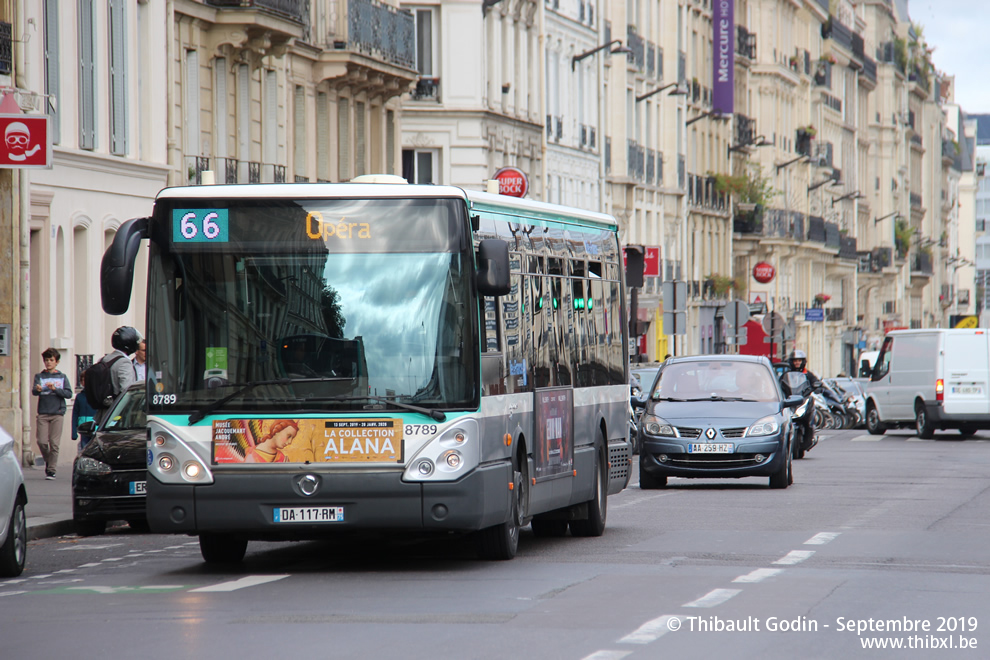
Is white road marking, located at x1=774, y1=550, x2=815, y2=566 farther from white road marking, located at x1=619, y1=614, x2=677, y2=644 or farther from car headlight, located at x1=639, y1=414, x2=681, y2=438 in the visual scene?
car headlight, located at x1=639, y1=414, x2=681, y2=438

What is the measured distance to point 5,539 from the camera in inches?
580

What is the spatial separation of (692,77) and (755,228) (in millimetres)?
11126

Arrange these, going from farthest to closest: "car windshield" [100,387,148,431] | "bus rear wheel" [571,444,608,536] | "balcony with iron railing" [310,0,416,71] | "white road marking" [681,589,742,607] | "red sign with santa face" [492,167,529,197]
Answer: "red sign with santa face" [492,167,529,197] < "balcony with iron railing" [310,0,416,71] < "car windshield" [100,387,148,431] < "bus rear wheel" [571,444,608,536] < "white road marking" [681,589,742,607]

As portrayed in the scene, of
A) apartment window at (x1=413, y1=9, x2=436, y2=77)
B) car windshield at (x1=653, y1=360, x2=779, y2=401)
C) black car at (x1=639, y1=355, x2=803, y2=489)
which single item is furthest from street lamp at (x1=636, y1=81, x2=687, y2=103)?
black car at (x1=639, y1=355, x2=803, y2=489)

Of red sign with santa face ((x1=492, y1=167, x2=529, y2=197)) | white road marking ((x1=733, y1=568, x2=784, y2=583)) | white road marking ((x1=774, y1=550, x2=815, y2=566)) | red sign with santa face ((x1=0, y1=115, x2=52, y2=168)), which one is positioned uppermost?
red sign with santa face ((x1=492, y1=167, x2=529, y2=197))

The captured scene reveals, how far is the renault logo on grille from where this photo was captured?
565 inches

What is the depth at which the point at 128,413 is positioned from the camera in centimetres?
2067

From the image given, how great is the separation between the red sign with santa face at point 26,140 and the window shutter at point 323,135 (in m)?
17.1

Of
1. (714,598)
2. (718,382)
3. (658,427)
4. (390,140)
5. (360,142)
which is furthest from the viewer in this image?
(390,140)

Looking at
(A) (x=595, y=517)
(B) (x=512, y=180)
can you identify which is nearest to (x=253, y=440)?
(A) (x=595, y=517)

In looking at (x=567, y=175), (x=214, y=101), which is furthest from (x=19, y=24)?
(x=567, y=175)

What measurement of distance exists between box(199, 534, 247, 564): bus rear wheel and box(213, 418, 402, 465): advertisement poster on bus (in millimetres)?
1189

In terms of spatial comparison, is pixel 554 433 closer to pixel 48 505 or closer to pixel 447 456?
pixel 447 456

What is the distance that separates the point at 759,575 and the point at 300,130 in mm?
29781
